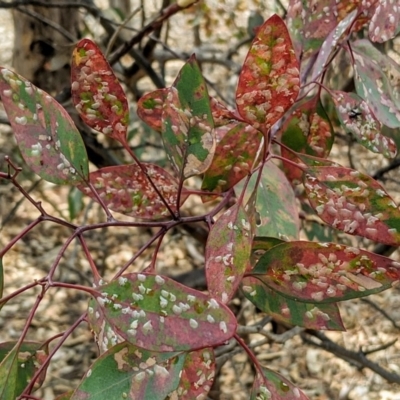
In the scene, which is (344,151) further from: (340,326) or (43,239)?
(340,326)

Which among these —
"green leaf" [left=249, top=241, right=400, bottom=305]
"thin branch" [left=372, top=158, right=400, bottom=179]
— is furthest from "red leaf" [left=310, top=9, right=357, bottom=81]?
"thin branch" [left=372, top=158, right=400, bottom=179]

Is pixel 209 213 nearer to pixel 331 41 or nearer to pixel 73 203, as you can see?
Answer: pixel 331 41

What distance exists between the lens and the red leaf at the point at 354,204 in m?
0.42

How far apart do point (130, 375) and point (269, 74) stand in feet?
0.61

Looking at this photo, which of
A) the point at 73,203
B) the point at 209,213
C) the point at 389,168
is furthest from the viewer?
the point at 73,203

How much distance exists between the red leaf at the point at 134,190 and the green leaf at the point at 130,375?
0.51 ft

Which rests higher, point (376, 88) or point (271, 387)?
point (376, 88)

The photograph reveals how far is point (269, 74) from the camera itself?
38 cm

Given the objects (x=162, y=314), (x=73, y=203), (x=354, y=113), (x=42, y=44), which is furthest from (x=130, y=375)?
(x=42, y=44)

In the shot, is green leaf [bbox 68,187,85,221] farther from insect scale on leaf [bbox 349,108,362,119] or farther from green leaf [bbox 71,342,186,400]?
green leaf [bbox 71,342,186,400]

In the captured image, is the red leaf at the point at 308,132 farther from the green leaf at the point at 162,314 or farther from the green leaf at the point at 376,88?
the green leaf at the point at 162,314

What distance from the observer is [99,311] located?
15.2 inches

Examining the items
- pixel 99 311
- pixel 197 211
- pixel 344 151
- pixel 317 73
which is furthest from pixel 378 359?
pixel 99 311

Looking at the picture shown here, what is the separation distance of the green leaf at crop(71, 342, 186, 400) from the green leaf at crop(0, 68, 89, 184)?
140 mm
